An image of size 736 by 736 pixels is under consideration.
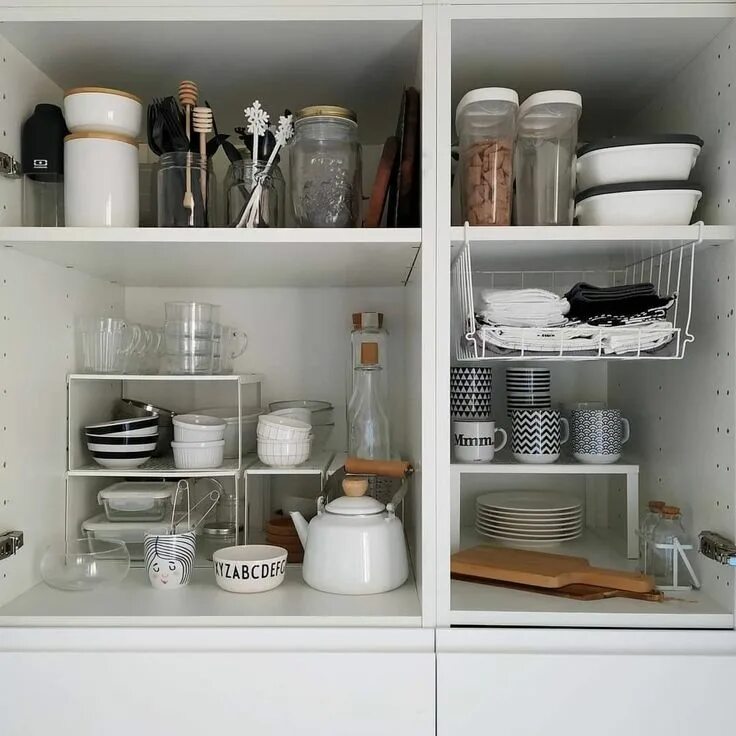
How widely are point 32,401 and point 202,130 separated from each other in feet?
1.79

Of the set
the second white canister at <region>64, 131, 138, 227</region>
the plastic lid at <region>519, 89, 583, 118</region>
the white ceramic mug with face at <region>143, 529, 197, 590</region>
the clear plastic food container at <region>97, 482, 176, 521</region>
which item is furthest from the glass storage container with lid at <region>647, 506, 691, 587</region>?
the second white canister at <region>64, 131, 138, 227</region>

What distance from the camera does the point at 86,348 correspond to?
4.54 feet

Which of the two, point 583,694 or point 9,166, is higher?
point 9,166

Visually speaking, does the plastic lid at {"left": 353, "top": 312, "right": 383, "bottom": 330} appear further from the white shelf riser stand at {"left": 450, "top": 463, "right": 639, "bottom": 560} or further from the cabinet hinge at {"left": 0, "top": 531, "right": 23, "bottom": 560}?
the cabinet hinge at {"left": 0, "top": 531, "right": 23, "bottom": 560}

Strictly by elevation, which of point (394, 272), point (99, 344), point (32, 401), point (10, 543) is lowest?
point (10, 543)

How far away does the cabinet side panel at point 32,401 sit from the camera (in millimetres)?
1138

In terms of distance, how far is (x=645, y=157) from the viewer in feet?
3.67

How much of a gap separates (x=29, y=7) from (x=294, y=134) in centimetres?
44

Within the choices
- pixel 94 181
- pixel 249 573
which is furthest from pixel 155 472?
pixel 94 181

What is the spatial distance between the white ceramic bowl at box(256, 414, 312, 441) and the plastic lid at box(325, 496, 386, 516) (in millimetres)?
200

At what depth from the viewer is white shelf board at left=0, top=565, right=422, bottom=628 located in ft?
3.51

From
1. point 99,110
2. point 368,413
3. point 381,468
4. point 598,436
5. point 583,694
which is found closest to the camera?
point 583,694

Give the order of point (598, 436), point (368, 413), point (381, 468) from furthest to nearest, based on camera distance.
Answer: point (368, 413) < point (598, 436) < point (381, 468)

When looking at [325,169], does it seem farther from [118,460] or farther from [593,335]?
[118,460]
